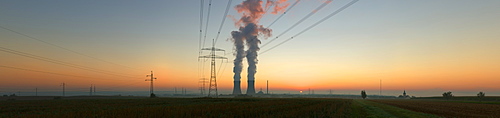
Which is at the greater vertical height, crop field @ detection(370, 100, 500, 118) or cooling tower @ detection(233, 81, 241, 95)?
crop field @ detection(370, 100, 500, 118)

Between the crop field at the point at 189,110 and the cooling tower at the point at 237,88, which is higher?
the crop field at the point at 189,110

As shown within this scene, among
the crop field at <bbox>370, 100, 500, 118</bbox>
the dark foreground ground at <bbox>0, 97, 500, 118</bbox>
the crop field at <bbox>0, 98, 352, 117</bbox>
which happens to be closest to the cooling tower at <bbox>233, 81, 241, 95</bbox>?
the crop field at <bbox>370, 100, 500, 118</bbox>

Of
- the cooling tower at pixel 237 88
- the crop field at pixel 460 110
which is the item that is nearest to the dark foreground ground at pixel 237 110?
the crop field at pixel 460 110

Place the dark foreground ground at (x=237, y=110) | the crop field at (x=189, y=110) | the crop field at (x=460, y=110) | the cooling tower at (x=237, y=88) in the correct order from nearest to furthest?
1. the crop field at (x=189, y=110)
2. the dark foreground ground at (x=237, y=110)
3. the crop field at (x=460, y=110)
4. the cooling tower at (x=237, y=88)

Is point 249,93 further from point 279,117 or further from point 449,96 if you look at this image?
point 279,117

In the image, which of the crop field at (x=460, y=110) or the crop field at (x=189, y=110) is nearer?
the crop field at (x=189, y=110)

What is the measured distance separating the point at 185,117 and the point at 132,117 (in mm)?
4100

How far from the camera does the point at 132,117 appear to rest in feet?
84.6

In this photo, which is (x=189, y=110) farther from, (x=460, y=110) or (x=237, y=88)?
(x=237, y=88)

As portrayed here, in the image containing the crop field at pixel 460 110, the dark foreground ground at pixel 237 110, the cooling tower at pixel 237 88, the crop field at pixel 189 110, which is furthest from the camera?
the cooling tower at pixel 237 88

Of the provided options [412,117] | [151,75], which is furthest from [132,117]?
[151,75]

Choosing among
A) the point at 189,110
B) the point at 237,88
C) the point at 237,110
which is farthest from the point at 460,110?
the point at 237,88

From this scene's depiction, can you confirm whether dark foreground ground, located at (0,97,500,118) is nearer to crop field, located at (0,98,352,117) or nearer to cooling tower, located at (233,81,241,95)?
crop field, located at (0,98,352,117)

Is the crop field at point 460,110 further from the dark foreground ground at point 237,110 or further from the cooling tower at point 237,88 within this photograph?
the cooling tower at point 237,88
